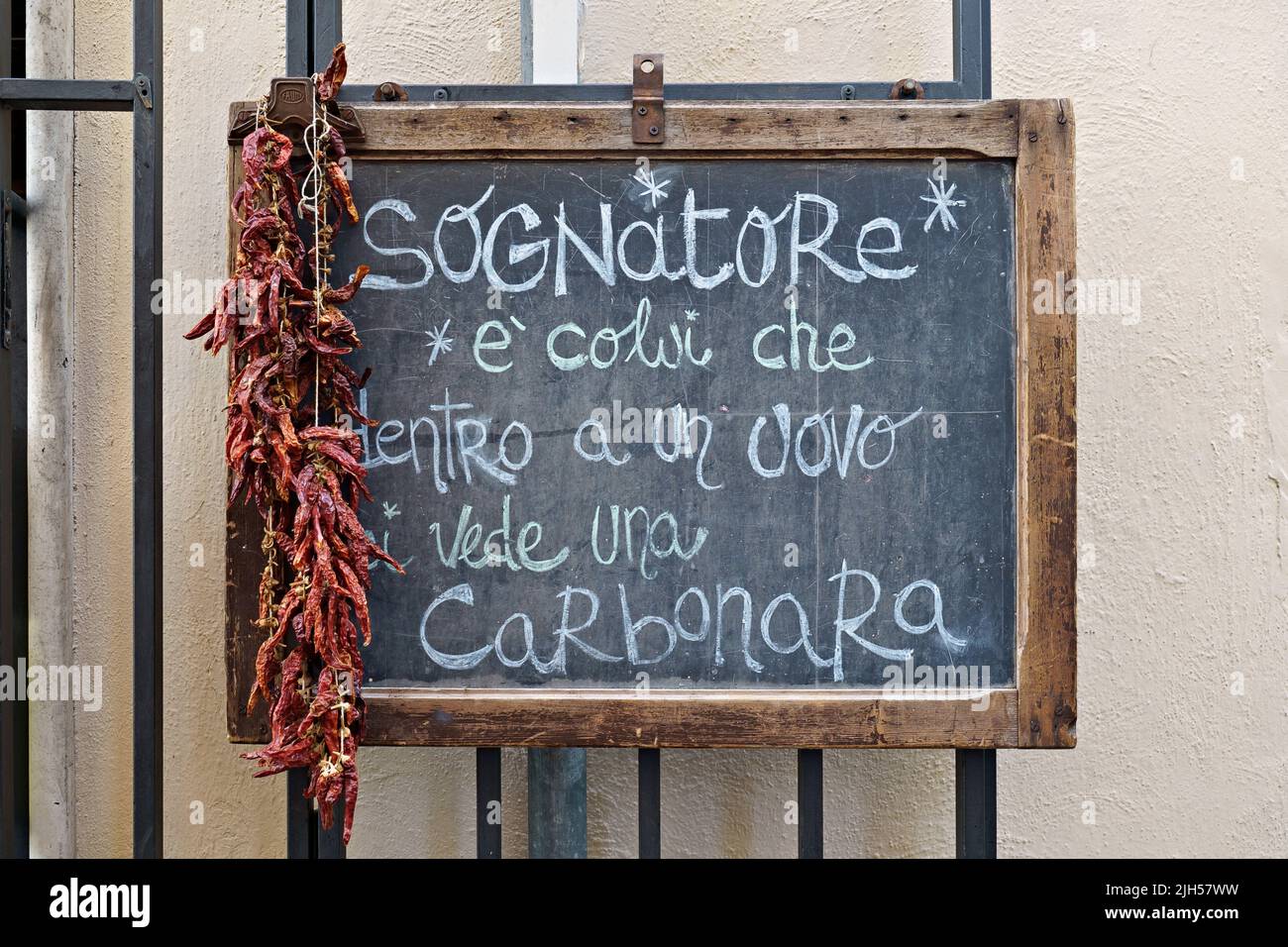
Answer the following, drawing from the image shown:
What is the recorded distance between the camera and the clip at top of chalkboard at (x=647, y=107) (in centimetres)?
176

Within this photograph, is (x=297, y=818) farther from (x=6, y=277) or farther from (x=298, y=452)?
(x=6, y=277)

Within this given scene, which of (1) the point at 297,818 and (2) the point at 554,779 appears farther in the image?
(2) the point at 554,779

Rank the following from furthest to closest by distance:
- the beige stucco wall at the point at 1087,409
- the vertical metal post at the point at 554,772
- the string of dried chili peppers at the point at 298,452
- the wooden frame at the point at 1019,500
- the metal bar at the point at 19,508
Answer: the beige stucco wall at the point at 1087,409
the vertical metal post at the point at 554,772
the metal bar at the point at 19,508
the wooden frame at the point at 1019,500
the string of dried chili peppers at the point at 298,452

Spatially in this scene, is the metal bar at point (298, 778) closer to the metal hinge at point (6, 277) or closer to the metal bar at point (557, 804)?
the metal bar at point (557, 804)

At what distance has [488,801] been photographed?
1.82 meters

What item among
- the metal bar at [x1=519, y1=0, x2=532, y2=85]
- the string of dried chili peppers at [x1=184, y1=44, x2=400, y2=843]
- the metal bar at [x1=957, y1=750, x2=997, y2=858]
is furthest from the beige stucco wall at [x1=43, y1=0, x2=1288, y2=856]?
the string of dried chili peppers at [x1=184, y1=44, x2=400, y2=843]

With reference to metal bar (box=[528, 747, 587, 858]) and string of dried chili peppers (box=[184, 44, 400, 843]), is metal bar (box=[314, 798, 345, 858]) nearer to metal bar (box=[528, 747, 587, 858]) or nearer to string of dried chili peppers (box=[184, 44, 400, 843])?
string of dried chili peppers (box=[184, 44, 400, 843])

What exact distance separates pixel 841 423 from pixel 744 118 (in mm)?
672

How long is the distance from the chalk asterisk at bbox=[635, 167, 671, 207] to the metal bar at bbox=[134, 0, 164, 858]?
991mm

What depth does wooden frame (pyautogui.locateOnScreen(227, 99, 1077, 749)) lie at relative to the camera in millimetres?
1758

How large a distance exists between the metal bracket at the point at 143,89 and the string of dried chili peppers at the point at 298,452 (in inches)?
8.8

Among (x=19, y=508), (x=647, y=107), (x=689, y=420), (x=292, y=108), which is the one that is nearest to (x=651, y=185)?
(x=647, y=107)

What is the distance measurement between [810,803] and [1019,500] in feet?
2.56

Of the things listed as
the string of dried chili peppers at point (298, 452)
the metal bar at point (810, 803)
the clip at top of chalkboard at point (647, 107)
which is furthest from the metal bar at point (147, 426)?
the metal bar at point (810, 803)
